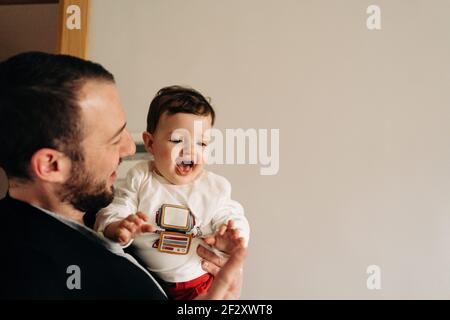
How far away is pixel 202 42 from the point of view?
1.00 m

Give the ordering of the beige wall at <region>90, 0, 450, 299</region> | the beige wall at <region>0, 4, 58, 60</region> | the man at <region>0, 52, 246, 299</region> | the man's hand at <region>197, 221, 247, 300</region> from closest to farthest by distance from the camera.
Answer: the man at <region>0, 52, 246, 299</region> < the man's hand at <region>197, 221, 247, 300</region> < the beige wall at <region>90, 0, 450, 299</region> < the beige wall at <region>0, 4, 58, 60</region>

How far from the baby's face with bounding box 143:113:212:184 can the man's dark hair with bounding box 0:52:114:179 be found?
7.6 inches

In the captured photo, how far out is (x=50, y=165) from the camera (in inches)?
23.3

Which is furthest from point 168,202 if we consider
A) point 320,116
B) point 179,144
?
point 320,116

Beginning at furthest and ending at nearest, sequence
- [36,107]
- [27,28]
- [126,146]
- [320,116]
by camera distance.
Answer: [27,28] < [320,116] < [126,146] < [36,107]

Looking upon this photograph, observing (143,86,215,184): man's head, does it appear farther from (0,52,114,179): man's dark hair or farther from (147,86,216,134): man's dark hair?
(0,52,114,179): man's dark hair

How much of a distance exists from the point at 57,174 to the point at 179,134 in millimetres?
245

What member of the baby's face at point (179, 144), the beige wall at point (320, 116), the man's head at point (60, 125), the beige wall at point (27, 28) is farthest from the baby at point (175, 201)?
the beige wall at point (27, 28)

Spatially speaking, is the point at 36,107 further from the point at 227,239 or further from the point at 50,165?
the point at 227,239

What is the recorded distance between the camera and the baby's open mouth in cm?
76

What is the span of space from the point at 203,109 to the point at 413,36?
2.28 feet

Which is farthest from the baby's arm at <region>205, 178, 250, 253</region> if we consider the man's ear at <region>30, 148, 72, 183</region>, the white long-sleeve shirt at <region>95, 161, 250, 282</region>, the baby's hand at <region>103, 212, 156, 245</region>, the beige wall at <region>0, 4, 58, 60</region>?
the beige wall at <region>0, 4, 58, 60</region>

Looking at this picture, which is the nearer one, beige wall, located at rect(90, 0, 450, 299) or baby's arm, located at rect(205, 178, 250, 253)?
baby's arm, located at rect(205, 178, 250, 253)
